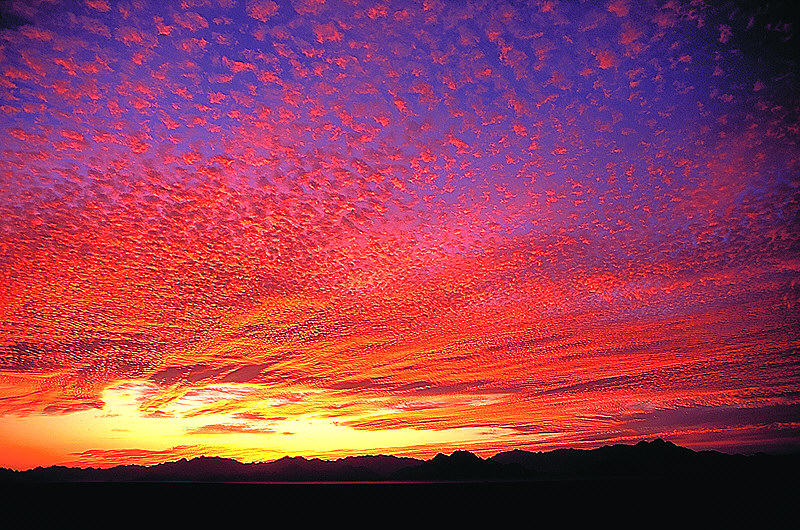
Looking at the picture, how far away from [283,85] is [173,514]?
20.7 metres

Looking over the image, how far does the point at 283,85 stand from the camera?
45.1 ft

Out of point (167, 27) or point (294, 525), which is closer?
point (167, 27)

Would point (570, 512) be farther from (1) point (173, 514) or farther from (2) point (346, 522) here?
(1) point (173, 514)

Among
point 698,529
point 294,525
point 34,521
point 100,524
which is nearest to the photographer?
point 698,529

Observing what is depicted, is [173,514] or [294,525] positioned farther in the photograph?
[173,514]

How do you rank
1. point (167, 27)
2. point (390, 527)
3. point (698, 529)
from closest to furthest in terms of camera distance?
point (167, 27) < point (698, 529) < point (390, 527)

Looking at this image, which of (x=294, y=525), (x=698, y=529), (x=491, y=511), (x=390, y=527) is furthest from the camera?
(x=491, y=511)

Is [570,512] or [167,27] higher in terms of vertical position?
[167,27]

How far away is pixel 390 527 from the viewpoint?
1616 centimetres

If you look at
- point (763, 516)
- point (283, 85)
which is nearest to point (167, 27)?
point (283, 85)

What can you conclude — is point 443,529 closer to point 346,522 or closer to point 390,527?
point 390,527

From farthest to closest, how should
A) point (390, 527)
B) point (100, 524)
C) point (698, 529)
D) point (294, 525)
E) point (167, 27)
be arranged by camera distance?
point (100, 524)
point (294, 525)
point (390, 527)
point (698, 529)
point (167, 27)

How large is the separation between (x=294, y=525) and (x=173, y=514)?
8741 mm

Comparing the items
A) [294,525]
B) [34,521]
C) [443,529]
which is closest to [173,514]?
[34,521]
